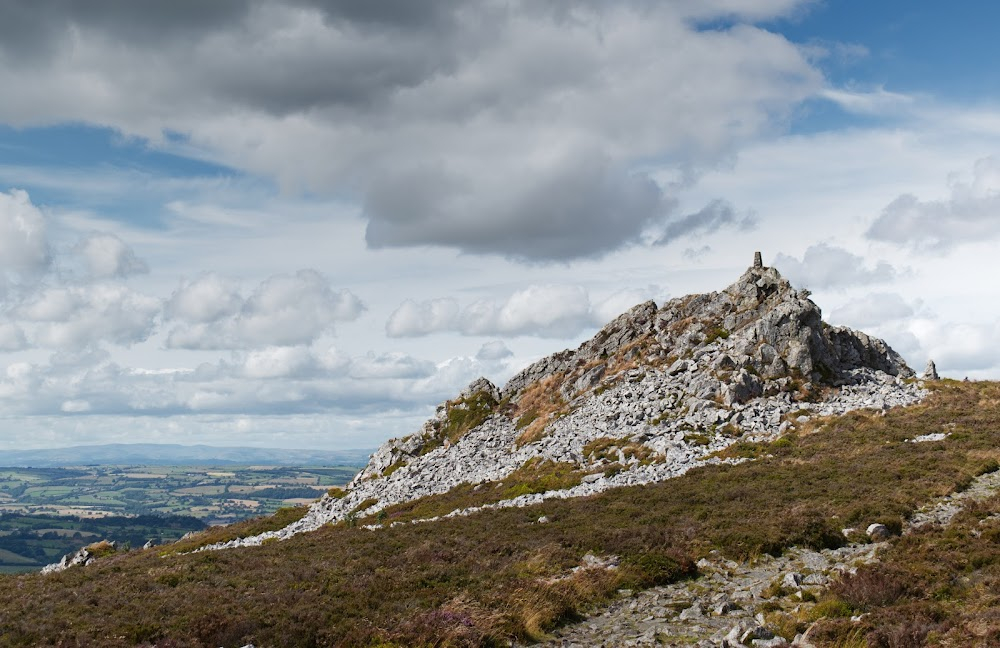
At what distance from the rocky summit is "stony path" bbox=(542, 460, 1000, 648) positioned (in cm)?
2351

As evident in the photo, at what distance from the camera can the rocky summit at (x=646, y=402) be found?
190 ft

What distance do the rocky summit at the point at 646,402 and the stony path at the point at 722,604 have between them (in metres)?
23.5

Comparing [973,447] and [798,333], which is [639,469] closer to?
[973,447]

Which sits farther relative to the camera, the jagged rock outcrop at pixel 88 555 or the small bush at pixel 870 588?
the jagged rock outcrop at pixel 88 555

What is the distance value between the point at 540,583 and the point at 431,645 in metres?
6.73

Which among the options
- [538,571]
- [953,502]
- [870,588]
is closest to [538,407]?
[953,502]

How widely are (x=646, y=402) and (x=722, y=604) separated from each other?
4624cm

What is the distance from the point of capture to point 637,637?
20344 mm

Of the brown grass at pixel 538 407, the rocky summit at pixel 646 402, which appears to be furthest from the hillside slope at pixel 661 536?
the brown grass at pixel 538 407

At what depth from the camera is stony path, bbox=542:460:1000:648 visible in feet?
65.2

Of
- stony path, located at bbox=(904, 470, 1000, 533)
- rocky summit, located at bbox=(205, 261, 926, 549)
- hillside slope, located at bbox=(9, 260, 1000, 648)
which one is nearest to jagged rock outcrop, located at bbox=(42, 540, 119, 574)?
hillside slope, located at bbox=(9, 260, 1000, 648)

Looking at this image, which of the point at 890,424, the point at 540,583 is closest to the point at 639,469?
the point at 890,424

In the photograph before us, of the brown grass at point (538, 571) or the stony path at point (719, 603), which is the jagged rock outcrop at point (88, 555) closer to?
the brown grass at point (538, 571)

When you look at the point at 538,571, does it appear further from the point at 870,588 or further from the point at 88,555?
the point at 88,555
